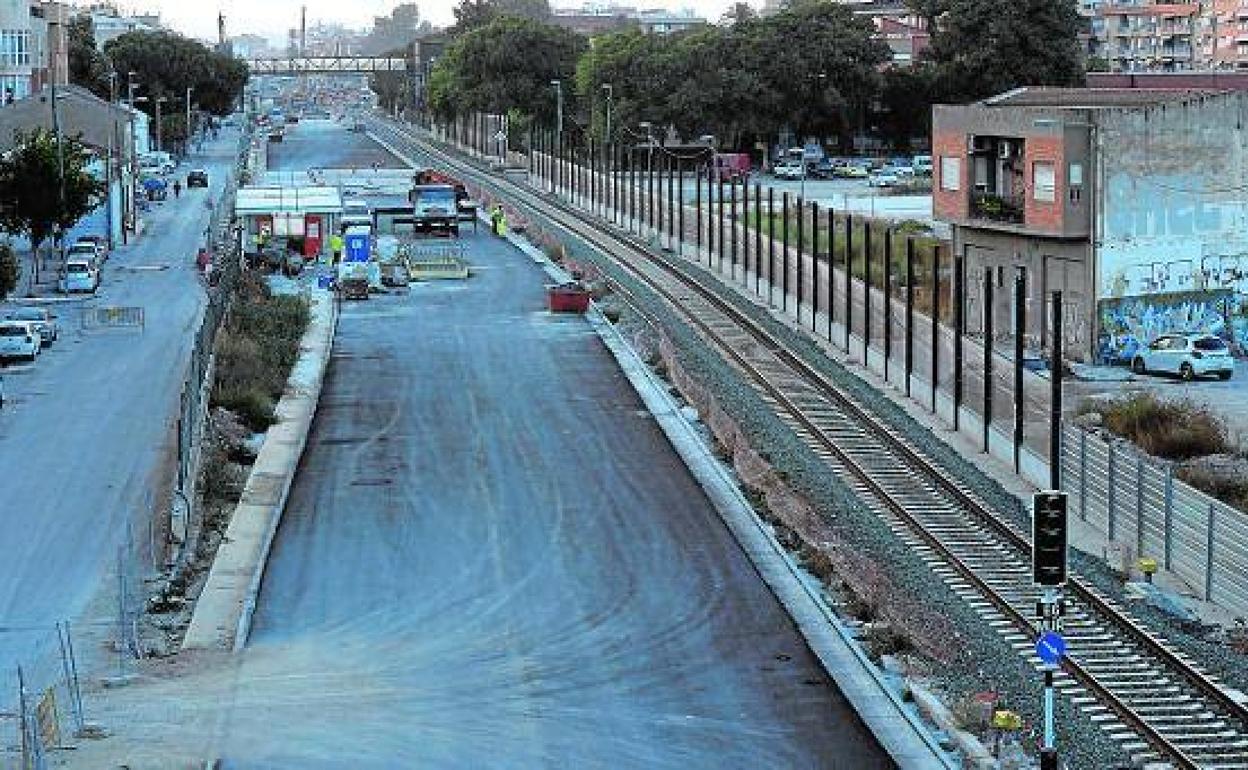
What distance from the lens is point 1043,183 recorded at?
51375 mm

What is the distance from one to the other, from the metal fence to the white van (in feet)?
135

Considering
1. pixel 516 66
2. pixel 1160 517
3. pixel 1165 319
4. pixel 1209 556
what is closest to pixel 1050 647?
pixel 1209 556

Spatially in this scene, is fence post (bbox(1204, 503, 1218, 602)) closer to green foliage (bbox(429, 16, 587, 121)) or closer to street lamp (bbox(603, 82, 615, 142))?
street lamp (bbox(603, 82, 615, 142))

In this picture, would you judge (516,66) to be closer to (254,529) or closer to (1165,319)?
(1165,319)

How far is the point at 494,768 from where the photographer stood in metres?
20.0

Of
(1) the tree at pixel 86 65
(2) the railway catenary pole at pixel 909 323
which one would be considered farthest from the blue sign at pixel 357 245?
(1) the tree at pixel 86 65

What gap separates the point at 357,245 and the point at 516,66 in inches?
3643

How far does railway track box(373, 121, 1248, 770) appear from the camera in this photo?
2133 cm

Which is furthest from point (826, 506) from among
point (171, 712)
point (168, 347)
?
point (168, 347)

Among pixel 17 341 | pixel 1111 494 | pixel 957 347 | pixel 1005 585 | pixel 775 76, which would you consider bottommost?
pixel 1005 585

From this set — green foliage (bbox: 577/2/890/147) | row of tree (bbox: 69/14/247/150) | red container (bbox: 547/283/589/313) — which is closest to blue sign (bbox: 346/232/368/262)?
red container (bbox: 547/283/589/313)

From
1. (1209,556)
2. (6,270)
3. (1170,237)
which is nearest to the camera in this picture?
(1209,556)

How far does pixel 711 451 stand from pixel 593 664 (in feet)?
45.5

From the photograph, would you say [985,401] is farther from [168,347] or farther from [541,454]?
[168,347]
